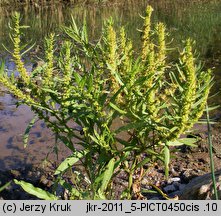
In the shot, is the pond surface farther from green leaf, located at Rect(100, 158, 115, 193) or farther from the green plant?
green leaf, located at Rect(100, 158, 115, 193)

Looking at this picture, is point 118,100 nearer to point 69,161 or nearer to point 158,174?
point 69,161

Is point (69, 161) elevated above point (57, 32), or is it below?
below

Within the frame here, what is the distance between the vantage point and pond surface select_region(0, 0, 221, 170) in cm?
518

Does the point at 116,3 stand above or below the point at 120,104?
above

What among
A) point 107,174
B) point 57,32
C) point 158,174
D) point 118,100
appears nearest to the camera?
point 107,174

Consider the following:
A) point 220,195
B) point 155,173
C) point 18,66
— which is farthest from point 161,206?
point 155,173

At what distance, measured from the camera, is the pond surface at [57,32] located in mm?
5184

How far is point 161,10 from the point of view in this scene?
18875mm

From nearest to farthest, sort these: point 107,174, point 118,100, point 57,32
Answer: point 107,174, point 118,100, point 57,32

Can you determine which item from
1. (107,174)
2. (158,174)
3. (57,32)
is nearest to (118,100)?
(107,174)

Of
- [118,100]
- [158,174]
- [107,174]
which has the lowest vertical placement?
[158,174]

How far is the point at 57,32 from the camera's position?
15078mm

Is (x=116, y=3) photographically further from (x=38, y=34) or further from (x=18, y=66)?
(x=18, y=66)

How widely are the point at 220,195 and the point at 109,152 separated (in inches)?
32.0
